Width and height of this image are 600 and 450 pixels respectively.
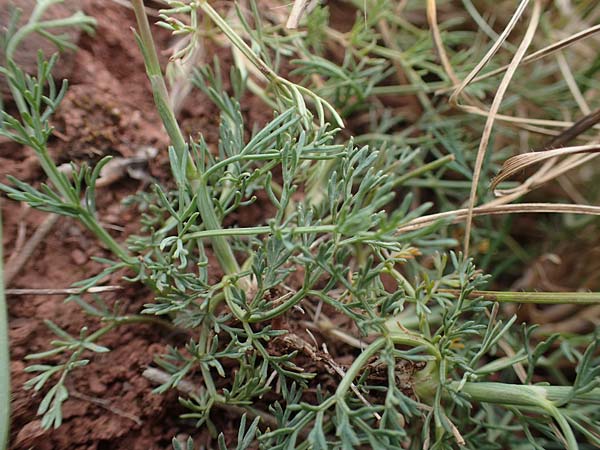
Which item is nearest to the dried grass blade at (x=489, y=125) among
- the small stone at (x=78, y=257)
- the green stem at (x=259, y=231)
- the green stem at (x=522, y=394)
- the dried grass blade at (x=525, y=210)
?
the dried grass blade at (x=525, y=210)

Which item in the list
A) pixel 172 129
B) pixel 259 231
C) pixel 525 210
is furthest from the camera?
pixel 525 210

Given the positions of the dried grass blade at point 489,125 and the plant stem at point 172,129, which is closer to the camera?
the plant stem at point 172,129

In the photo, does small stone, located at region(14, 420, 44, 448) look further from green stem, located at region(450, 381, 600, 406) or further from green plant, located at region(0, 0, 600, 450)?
green stem, located at region(450, 381, 600, 406)

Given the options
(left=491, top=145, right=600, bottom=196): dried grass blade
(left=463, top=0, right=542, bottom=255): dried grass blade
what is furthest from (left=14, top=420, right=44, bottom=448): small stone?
(left=491, top=145, right=600, bottom=196): dried grass blade

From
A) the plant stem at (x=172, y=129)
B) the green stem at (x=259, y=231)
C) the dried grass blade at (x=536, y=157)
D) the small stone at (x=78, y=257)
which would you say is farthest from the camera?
the small stone at (x=78, y=257)

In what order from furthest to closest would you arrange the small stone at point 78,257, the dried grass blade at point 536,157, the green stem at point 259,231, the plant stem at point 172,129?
the small stone at point 78,257 → the dried grass blade at point 536,157 → the plant stem at point 172,129 → the green stem at point 259,231

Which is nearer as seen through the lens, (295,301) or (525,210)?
(295,301)

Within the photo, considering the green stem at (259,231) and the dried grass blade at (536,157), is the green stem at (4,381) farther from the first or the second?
the dried grass blade at (536,157)

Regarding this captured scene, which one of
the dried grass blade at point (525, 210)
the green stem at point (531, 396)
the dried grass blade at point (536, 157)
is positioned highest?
the dried grass blade at point (536, 157)

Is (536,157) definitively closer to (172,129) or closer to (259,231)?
(259,231)

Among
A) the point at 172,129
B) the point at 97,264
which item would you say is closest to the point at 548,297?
the point at 172,129

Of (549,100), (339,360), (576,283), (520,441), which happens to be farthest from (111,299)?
(549,100)

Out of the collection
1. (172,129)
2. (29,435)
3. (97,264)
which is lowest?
(29,435)
